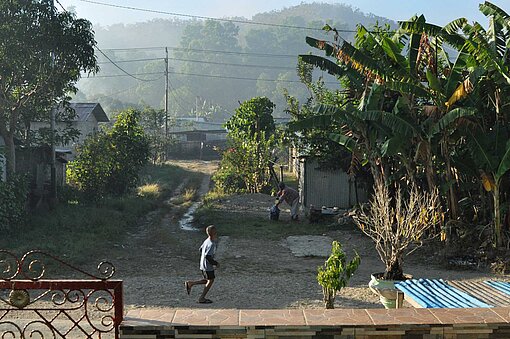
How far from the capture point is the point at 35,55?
667 inches

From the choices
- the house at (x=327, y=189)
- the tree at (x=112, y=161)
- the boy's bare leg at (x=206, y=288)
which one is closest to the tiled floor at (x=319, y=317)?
the boy's bare leg at (x=206, y=288)

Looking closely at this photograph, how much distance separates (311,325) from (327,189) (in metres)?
15.7

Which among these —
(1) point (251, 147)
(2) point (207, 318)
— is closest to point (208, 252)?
(2) point (207, 318)

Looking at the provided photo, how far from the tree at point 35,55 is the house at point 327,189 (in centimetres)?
753

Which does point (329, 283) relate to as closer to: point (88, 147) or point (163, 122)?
point (88, 147)

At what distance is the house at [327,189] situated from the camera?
19.1m

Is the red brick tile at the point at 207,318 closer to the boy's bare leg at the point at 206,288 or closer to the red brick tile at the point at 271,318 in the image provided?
the red brick tile at the point at 271,318

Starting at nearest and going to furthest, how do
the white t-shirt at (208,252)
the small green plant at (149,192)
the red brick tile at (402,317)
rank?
the red brick tile at (402,317) → the white t-shirt at (208,252) → the small green plant at (149,192)

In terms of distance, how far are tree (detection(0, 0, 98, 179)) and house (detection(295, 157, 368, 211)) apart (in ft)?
24.7

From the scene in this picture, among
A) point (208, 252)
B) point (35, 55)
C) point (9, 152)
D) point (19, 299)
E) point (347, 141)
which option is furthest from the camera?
point (9, 152)

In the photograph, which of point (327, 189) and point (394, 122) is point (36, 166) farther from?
point (394, 122)


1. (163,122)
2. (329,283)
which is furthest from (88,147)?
(163,122)

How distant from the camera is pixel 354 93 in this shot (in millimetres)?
15422

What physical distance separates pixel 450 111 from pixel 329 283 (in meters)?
5.89
